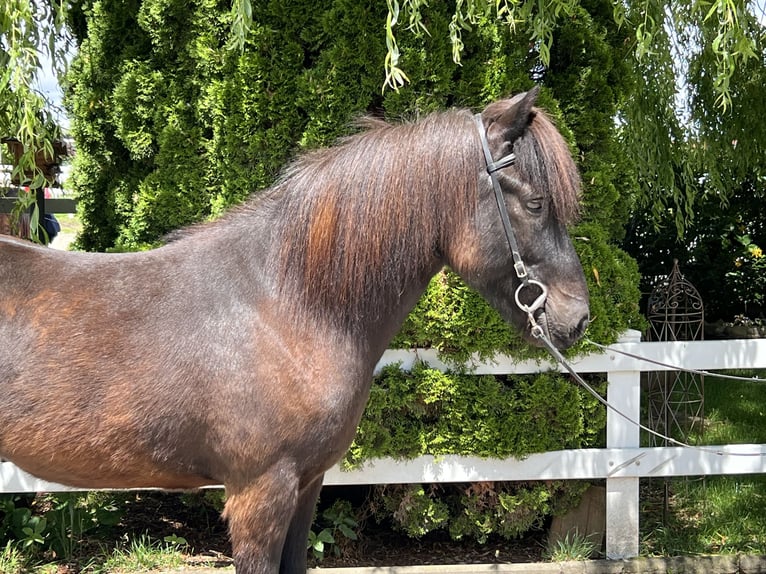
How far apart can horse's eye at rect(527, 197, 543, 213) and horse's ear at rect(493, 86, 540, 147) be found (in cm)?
21

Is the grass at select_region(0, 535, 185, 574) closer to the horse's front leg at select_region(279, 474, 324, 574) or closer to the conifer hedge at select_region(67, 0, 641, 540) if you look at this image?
the conifer hedge at select_region(67, 0, 641, 540)

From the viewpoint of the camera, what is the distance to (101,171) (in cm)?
425

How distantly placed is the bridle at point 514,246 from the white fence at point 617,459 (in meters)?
1.57

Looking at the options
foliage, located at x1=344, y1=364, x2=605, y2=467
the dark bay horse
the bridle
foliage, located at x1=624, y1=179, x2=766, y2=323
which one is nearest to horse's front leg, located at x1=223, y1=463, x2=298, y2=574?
the dark bay horse

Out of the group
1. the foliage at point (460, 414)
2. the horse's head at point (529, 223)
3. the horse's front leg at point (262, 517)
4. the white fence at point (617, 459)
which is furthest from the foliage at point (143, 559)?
the horse's head at point (529, 223)

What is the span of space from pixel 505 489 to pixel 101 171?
3.05 metres

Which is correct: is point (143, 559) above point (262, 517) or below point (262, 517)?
below

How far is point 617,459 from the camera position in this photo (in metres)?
3.92

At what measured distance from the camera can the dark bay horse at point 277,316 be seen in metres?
2.29

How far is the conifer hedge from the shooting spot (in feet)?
12.2

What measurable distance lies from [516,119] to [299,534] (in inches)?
66.7

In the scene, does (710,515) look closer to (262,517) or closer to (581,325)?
(581,325)

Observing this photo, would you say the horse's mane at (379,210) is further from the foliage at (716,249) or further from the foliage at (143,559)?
the foliage at (716,249)

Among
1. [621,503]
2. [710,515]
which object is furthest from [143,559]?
[710,515]
